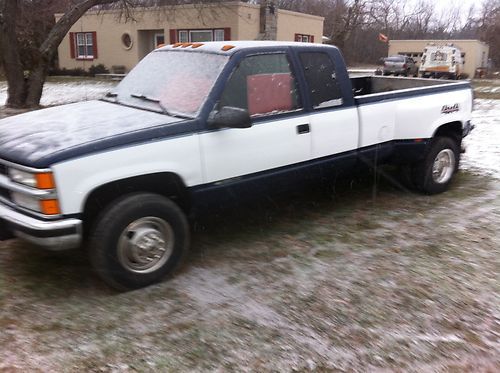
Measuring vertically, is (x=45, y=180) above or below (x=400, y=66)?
below

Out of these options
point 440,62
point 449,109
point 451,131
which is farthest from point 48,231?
point 440,62

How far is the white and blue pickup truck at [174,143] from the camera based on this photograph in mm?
3600

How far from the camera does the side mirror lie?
4.04m

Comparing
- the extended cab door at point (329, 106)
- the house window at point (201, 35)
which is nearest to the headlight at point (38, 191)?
the extended cab door at point (329, 106)

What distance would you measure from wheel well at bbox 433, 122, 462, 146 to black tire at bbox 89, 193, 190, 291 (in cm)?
375

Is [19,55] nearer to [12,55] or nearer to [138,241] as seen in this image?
[12,55]

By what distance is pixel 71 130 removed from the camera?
3.92 metres

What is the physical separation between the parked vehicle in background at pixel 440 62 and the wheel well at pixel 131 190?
31.8m

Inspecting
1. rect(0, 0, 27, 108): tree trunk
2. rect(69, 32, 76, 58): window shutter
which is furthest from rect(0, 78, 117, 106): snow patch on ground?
rect(69, 32, 76, 58): window shutter

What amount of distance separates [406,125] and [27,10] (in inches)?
1243

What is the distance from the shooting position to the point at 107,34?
1226 inches

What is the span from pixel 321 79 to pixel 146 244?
2.43 meters

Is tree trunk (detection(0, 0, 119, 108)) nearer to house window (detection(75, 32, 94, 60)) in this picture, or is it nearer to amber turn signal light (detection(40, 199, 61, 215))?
amber turn signal light (detection(40, 199, 61, 215))

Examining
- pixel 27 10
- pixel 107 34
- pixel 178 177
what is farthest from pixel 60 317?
pixel 27 10
